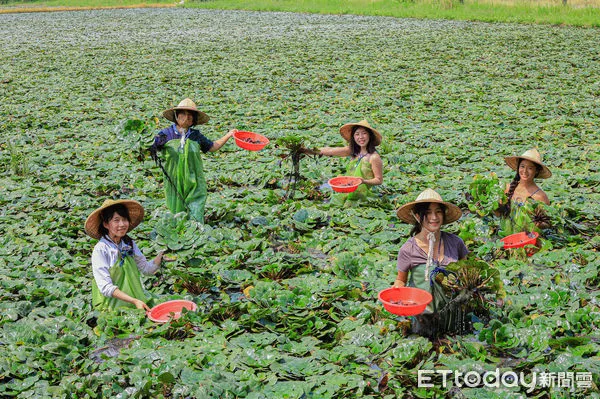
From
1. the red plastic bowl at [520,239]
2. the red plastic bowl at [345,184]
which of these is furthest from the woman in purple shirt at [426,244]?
the red plastic bowl at [345,184]

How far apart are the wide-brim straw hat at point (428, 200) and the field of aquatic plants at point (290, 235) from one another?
0.66m

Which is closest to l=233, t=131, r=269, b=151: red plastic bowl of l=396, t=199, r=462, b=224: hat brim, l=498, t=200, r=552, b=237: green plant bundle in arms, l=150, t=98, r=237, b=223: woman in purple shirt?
l=150, t=98, r=237, b=223: woman in purple shirt

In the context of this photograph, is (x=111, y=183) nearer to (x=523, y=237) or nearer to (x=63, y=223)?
(x=63, y=223)

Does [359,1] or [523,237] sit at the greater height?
[359,1]

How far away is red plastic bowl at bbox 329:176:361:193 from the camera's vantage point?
6039 mm

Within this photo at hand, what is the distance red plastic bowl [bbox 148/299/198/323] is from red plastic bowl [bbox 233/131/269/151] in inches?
73.4

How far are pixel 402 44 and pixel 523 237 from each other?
14.2 meters

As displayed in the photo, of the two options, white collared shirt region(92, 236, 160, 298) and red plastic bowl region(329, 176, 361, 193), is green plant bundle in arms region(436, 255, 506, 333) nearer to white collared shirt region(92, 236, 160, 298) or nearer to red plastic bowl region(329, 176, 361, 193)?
white collared shirt region(92, 236, 160, 298)

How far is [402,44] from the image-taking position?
1858 centimetres

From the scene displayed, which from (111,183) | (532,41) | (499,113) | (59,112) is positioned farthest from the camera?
(532,41)

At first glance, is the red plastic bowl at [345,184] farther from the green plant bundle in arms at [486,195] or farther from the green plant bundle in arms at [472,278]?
the green plant bundle in arms at [472,278]

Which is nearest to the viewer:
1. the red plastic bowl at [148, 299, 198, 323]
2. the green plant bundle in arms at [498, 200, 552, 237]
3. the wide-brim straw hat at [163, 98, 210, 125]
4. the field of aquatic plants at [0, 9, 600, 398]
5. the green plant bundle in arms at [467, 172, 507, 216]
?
the field of aquatic plants at [0, 9, 600, 398]

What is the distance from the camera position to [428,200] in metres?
3.96

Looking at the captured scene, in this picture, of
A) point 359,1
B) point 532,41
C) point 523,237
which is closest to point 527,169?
point 523,237
